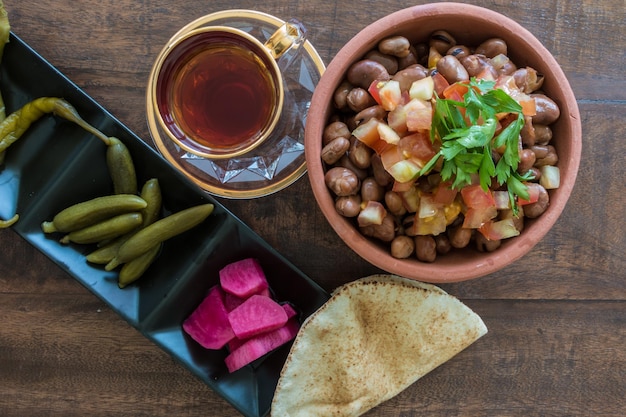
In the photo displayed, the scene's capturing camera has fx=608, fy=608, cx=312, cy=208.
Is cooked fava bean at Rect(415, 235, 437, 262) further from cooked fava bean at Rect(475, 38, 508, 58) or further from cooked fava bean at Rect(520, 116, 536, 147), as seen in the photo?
cooked fava bean at Rect(475, 38, 508, 58)

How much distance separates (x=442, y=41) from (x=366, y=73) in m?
0.20

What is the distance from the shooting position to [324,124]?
144 cm

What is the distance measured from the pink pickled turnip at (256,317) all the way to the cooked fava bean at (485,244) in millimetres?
582

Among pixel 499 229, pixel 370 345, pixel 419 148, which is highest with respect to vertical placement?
pixel 419 148

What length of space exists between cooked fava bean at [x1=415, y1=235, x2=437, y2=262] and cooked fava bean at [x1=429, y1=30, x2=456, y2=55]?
1.45ft

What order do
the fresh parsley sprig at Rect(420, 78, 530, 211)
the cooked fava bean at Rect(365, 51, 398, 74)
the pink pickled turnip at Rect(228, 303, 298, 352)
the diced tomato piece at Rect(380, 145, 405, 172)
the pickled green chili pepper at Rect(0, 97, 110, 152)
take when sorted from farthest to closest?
1. the pink pickled turnip at Rect(228, 303, 298, 352)
2. the pickled green chili pepper at Rect(0, 97, 110, 152)
3. the cooked fava bean at Rect(365, 51, 398, 74)
4. the diced tomato piece at Rect(380, 145, 405, 172)
5. the fresh parsley sprig at Rect(420, 78, 530, 211)

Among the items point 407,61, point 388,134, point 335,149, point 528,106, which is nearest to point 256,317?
point 335,149

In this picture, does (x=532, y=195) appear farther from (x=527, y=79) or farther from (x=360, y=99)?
(x=360, y=99)

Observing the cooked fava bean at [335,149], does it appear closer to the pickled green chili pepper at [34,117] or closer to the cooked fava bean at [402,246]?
the cooked fava bean at [402,246]

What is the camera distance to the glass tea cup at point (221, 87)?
1.50 metres

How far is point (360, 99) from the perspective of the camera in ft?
4.53

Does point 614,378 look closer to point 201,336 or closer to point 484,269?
point 484,269

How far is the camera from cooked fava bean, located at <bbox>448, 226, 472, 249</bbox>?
4.64 feet

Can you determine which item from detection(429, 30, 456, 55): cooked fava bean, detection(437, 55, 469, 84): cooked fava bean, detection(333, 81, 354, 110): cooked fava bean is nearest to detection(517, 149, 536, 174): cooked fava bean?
detection(437, 55, 469, 84): cooked fava bean
